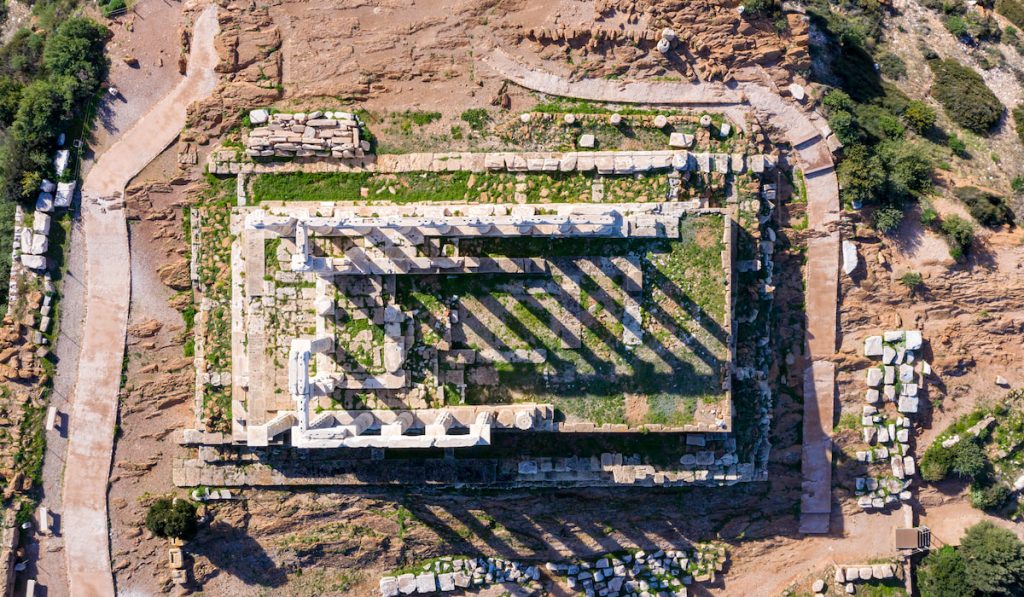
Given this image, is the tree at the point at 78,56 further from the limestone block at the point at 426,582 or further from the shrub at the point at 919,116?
the shrub at the point at 919,116

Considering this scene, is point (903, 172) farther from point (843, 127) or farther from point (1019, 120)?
point (1019, 120)

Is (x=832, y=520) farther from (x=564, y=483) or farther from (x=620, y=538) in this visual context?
(x=564, y=483)

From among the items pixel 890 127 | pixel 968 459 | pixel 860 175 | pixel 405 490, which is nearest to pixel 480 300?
pixel 405 490

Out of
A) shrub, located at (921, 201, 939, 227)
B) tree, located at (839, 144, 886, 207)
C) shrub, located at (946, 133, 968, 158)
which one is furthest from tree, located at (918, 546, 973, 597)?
shrub, located at (946, 133, 968, 158)

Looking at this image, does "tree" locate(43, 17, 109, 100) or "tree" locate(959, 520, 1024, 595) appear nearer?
"tree" locate(43, 17, 109, 100)

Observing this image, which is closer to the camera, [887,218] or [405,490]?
[405,490]

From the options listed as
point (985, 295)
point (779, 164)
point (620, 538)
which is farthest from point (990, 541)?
point (779, 164)

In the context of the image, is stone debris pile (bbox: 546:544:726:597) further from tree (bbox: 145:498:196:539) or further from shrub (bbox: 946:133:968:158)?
shrub (bbox: 946:133:968:158)
